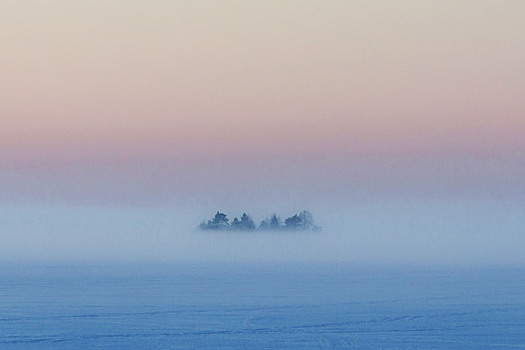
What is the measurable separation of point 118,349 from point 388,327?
15.8 feet

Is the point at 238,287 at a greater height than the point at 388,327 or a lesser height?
greater

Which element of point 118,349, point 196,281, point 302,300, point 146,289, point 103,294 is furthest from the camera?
point 196,281

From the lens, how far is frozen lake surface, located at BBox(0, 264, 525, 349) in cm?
1568

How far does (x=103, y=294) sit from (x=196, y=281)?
713 centimetres

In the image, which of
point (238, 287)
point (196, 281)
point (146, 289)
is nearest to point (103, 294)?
point (146, 289)

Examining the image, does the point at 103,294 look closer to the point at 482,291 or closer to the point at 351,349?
the point at 482,291

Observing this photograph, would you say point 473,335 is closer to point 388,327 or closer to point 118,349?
point 388,327

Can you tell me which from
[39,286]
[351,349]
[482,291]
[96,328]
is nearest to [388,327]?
[351,349]

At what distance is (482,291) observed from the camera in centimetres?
2638

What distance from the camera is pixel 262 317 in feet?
62.3

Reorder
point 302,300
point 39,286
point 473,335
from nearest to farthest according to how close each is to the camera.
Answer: point 473,335
point 302,300
point 39,286

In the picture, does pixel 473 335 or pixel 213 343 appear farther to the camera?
pixel 473 335

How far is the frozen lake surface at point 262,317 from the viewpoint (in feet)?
51.4

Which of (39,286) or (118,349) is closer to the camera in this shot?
(118,349)
